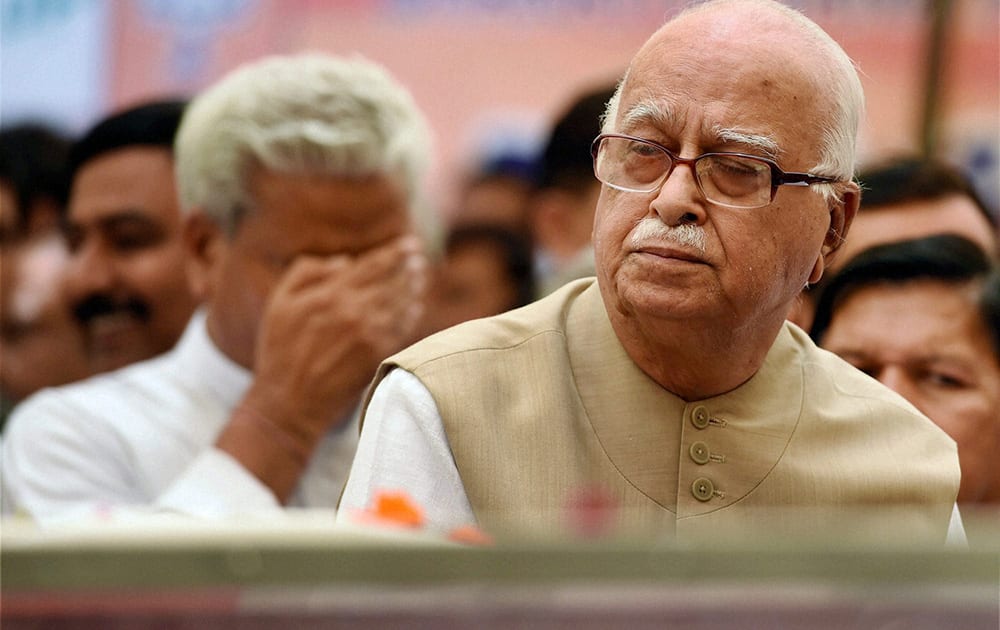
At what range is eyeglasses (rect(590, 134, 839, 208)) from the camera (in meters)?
2.04

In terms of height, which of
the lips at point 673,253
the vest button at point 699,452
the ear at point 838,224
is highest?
the lips at point 673,253

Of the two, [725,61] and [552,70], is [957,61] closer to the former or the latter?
[552,70]

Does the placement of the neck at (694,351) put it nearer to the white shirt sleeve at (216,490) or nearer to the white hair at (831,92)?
the white hair at (831,92)

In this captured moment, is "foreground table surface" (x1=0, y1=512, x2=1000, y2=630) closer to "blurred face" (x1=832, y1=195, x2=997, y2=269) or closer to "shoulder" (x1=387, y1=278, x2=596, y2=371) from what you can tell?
"shoulder" (x1=387, y1=278, x2=596, y2=371)

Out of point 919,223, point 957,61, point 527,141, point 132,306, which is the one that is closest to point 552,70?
point 527,141

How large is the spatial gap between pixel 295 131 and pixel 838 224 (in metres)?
1.41

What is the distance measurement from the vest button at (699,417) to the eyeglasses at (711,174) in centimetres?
A: 31

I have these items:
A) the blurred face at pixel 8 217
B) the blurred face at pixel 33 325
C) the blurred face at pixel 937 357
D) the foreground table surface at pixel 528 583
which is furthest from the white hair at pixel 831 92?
the blurred face at pixel 8 217

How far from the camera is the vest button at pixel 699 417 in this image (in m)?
2.14

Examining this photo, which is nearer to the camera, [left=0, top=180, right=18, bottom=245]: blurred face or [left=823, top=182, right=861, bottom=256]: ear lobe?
[left=823, top=182, right=861, bottom=256]: ear lobe

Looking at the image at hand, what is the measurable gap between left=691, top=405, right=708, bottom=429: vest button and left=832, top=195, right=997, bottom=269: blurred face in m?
0.99

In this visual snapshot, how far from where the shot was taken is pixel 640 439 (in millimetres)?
2104

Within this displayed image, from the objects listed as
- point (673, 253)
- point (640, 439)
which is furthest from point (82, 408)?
point (673, 253)

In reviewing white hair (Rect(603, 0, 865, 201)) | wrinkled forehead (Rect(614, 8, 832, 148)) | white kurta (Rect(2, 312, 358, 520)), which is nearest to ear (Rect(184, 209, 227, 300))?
white kurta (Rect(2, 312, 358, 520))
